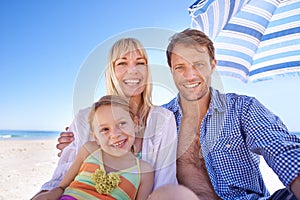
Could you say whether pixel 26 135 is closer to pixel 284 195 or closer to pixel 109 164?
pixel 109 164

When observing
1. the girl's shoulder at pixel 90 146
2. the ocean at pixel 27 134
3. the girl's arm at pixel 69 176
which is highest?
the girl's shoulder at pixel 90 146

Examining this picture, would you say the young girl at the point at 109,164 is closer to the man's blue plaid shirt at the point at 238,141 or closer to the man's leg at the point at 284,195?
the man's blue plaid shirt at the point at 238,141

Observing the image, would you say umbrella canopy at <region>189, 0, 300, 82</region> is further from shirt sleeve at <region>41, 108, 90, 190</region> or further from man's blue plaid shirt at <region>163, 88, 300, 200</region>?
shirt sleeve at <region>41, 108, 90, 190</region>

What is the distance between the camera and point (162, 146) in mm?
1743

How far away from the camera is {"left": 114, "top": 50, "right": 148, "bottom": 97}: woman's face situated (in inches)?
72.7

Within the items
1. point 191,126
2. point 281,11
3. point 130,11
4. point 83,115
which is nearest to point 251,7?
point 281,11

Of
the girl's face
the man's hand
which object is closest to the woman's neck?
the girl's face

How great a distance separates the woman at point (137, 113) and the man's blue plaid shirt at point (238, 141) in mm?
217

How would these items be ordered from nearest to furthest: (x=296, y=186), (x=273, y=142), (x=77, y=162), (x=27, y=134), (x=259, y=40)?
(x=296, y=186) < (x=273, y=142) < (x=77, y=162) < (x=259, y=40) < (x=27, y=134)

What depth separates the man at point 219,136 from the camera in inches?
55.9

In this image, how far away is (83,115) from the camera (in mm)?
1861

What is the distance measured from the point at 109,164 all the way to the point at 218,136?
0.60m

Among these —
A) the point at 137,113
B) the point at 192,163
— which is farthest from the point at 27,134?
the point at 192,163

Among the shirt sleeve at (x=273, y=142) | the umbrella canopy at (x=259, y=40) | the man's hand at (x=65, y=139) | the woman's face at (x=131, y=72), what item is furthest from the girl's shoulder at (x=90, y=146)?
the umbrella canopy at (x=259, y=40)
